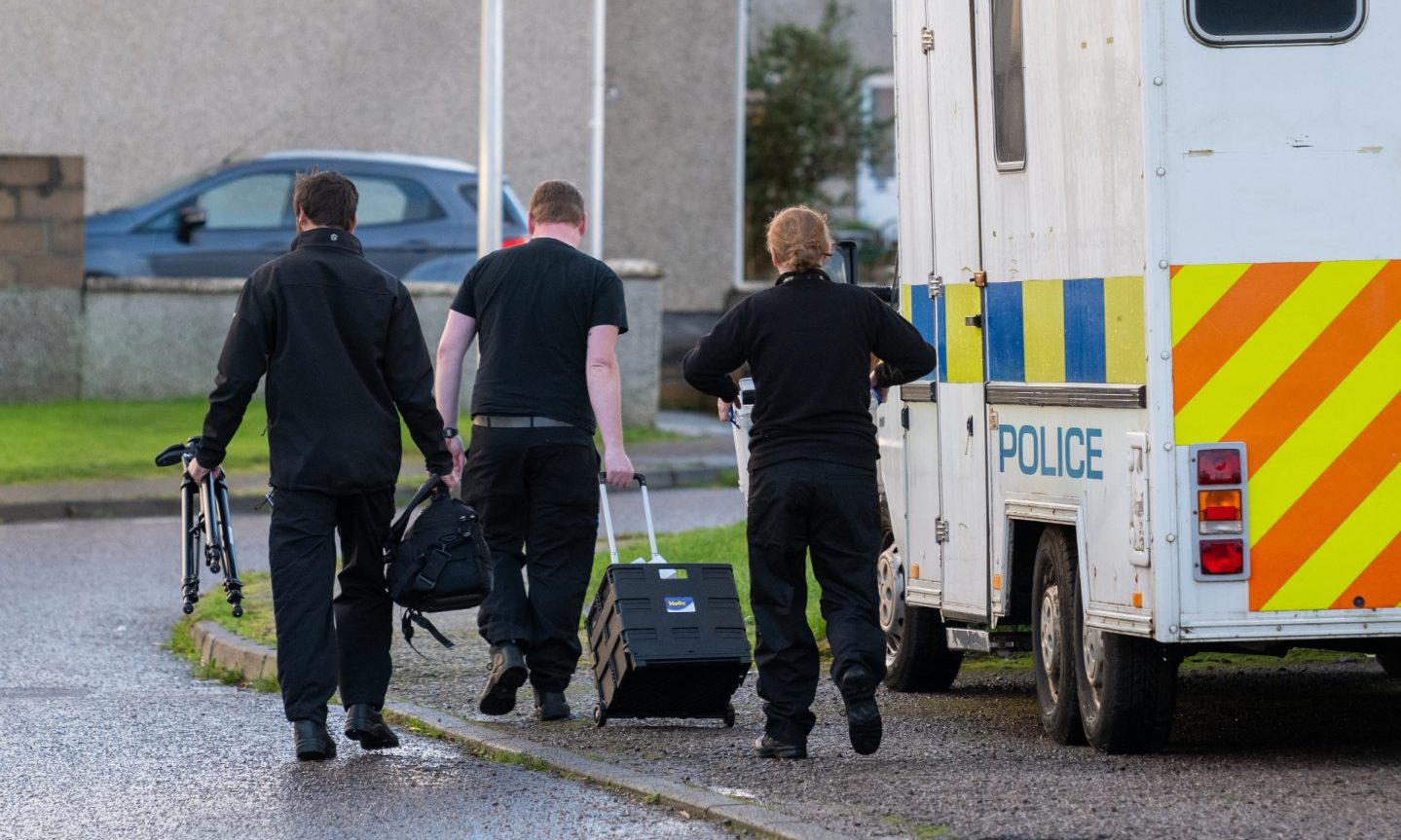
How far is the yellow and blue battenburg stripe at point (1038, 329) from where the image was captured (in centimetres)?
680

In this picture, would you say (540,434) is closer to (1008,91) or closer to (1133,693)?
(1008,91)

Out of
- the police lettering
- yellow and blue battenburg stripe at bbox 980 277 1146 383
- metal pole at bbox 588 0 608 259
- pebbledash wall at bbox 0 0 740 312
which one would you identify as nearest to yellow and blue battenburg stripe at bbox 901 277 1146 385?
yellow and blue battenburg stripe at bbox 980 277 1146 383

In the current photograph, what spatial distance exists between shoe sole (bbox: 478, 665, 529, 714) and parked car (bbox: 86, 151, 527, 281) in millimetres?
12260

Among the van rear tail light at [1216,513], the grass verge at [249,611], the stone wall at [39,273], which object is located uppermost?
the stone wall at [39,273]

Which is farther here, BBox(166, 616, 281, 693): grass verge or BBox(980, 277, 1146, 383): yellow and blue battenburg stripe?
BBox(166, 616, 281, 693): grass verge

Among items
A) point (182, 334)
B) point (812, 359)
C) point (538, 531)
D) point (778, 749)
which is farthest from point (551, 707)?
point (182, 334)

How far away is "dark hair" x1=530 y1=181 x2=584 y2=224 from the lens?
8.21m

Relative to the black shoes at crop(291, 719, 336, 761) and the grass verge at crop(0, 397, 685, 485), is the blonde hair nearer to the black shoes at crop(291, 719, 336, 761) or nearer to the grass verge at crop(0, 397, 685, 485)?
the black shoes at crop(291, 719, 336, 761)

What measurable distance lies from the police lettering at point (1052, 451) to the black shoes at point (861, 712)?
94 cm

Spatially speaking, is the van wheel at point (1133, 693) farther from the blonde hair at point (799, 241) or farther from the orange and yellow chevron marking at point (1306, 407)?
the blonde hair at point (799, 241)

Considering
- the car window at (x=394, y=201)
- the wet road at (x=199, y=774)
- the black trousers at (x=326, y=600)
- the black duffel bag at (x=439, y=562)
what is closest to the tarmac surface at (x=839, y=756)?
the wet road at (x=199, y=774)

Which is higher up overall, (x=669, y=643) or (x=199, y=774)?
(x=669, y=643)

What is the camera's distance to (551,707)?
26.3ft

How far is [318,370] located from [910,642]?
8.93 ft
